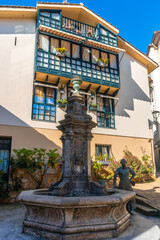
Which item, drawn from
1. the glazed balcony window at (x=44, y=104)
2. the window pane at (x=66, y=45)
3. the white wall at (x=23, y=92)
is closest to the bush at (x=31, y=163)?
the white wall at (x=23, y=92)

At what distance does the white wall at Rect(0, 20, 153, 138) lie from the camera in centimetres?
1143

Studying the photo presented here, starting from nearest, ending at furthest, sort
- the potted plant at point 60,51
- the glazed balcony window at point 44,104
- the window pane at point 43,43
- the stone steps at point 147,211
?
the stone steps at point 147,211 → the glazed balcony window at point 44,104 → the window pane at point 43,43 → the potted plant at point 60,51

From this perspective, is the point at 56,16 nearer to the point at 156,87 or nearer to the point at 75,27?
the point at 75,27

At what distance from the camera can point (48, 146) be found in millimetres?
11789

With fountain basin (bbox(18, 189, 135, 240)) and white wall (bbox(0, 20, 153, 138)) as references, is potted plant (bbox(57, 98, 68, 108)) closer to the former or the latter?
white wall (bbox(0, 20, 153, 138))

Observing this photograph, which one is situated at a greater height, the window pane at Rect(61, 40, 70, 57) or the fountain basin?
the window pane at Rect(61, 40, 70, 57)

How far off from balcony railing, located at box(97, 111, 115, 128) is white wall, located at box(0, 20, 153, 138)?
0.37 m

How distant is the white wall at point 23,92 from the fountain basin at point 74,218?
7898 millimetres

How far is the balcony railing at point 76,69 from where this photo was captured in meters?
12.3

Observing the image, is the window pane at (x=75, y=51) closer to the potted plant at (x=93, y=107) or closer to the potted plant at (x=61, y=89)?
the potted plant at (x=61, y=89)

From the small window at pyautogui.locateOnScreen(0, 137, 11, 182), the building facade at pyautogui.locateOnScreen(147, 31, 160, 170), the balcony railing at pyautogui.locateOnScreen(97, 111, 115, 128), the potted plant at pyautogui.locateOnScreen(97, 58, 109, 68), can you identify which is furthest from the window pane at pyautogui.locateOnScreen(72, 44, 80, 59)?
the building facade at pyautogui.locateOnScreen(147, 31, 160, 170)

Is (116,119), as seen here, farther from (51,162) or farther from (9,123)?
(9,123)

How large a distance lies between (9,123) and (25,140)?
4.36 ft

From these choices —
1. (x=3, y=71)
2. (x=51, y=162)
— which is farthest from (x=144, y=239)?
(x=3, y=71)
